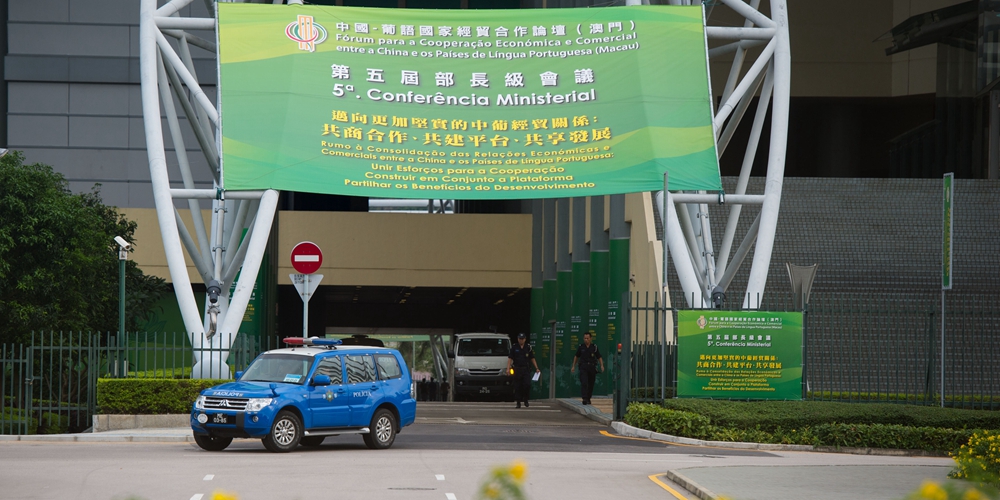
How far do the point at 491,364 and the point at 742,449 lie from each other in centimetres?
2234

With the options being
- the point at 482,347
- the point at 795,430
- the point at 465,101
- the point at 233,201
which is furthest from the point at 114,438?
the point at 482,347

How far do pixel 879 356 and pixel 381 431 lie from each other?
10715 millimetres

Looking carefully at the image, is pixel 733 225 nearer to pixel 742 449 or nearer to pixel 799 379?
pixel 799 379

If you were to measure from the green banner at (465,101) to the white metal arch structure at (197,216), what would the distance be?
640mm

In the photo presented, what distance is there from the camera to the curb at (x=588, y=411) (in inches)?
957

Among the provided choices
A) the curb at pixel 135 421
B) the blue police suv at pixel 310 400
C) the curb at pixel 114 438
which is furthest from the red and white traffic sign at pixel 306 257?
the curb at pixel 135 421

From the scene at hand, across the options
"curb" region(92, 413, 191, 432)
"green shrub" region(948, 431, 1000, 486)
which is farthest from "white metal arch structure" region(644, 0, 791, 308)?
"curb" region(92, 413, 191, 432)

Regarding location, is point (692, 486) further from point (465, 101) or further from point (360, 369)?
point (465, 101)

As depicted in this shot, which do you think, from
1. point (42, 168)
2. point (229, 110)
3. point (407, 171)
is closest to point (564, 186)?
point (407, 171)

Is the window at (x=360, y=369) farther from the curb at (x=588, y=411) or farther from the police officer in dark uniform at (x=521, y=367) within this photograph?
the police officer in dark uniform at (x=521, y=367)

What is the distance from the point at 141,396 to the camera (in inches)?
821

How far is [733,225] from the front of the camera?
82.7 feet

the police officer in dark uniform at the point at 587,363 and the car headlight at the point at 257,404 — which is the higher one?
the car headlight at the point at 257,404

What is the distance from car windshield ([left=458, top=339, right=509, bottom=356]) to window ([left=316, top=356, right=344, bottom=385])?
957 inches
